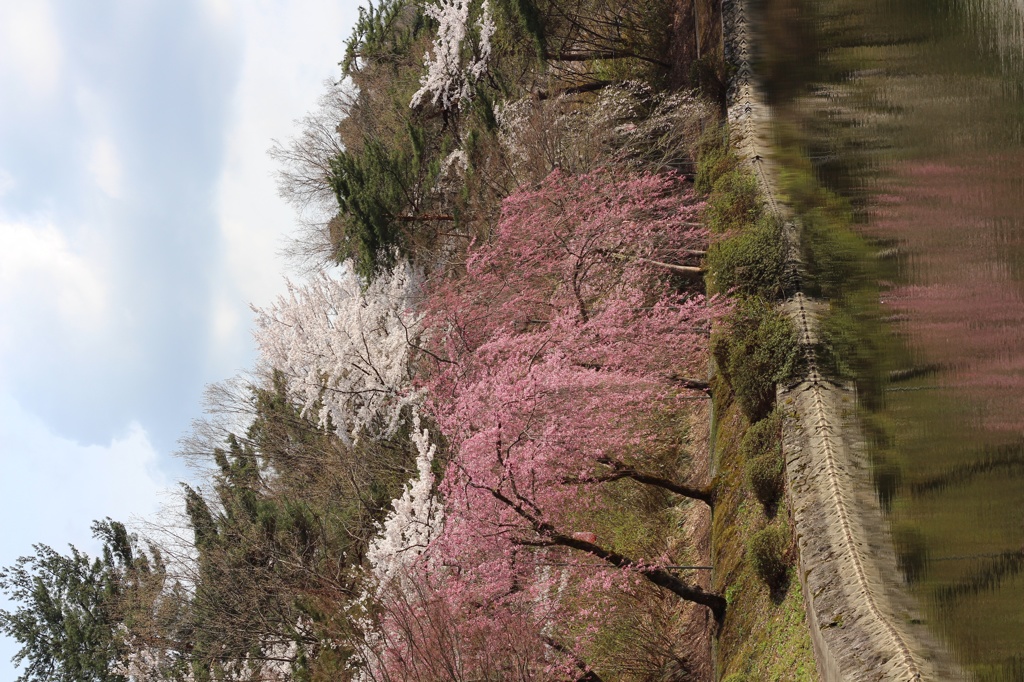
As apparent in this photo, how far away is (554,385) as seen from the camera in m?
9.30

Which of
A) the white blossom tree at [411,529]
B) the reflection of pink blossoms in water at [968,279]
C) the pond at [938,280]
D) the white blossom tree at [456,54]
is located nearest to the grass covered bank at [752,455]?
the pond at [938,280]

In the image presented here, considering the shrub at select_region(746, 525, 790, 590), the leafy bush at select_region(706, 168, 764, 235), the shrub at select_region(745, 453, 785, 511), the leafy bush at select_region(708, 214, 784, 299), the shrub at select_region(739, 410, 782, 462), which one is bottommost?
the shrub at select_region(746, 525, 790, 590)

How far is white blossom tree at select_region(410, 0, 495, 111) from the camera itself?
16938mm

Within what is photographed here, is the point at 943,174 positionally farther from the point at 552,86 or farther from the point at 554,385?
the point at 552,86

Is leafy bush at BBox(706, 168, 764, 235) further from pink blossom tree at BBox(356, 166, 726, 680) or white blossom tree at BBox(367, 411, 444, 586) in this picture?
white blossom tree at BBox(367, 411, 444, 586)

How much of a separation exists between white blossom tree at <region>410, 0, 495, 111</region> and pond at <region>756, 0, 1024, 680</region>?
8.25 metres

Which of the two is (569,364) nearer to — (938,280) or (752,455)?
(752,455)

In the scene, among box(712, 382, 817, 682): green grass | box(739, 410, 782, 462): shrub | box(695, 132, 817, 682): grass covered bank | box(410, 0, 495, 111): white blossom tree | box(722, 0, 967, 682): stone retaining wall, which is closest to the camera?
box(722, 0, 967, 682): stone retaining wall

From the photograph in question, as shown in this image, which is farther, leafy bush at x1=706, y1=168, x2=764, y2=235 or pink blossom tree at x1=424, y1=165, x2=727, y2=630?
leafy bush at x1=706, y1=168, x2=764, y2=235

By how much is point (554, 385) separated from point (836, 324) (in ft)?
9.56

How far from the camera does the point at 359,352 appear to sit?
15.6m

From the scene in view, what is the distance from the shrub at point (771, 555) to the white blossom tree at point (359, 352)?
26.1 feet

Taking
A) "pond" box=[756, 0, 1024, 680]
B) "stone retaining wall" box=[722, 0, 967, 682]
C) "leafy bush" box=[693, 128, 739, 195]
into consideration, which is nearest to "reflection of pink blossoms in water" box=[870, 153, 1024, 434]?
"pond" box=[756, 0, 1024, 680]

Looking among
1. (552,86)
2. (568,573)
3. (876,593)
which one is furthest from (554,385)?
(552,86)
